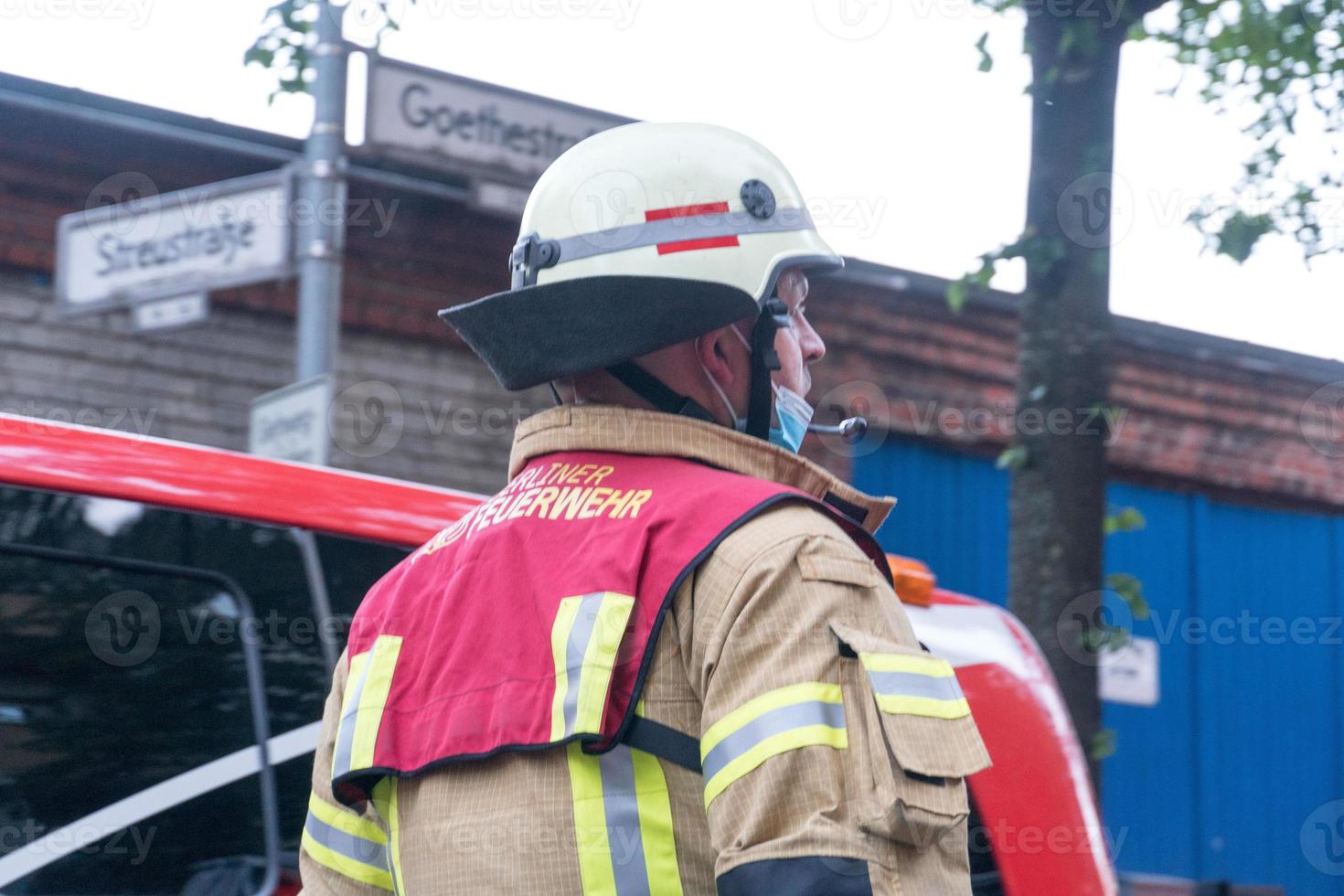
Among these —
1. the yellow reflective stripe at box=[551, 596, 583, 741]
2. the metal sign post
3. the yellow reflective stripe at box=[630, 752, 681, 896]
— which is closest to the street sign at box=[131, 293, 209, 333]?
the metal sign post

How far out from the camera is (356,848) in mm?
1805

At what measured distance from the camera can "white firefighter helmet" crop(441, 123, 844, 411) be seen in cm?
169

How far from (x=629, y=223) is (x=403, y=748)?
66 centimetres

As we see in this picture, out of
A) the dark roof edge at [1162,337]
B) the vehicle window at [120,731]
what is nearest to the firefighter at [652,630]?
the vehicle window at [120,731]

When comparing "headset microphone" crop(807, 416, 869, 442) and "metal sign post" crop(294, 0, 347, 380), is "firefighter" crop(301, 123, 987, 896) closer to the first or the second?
"headset microphone" crop(807, 416, 869, 442)

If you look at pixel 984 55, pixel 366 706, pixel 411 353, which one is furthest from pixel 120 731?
pixel 411 353

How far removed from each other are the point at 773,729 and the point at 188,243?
14.2ft

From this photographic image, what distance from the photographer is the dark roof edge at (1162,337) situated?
30.2 feet

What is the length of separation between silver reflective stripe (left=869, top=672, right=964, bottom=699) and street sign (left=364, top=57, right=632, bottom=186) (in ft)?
14.8

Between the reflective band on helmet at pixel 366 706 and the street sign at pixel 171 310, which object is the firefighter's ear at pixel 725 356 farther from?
the street sign at pixel 171 310

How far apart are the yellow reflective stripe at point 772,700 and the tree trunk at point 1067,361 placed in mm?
3690

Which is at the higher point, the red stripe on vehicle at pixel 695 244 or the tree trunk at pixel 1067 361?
the tree trunk at pixel 1067 361

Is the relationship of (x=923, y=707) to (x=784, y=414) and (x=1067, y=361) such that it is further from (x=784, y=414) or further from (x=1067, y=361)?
(x=1067, y=361)

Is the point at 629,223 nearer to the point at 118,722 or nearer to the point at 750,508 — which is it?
the point at 750,508
